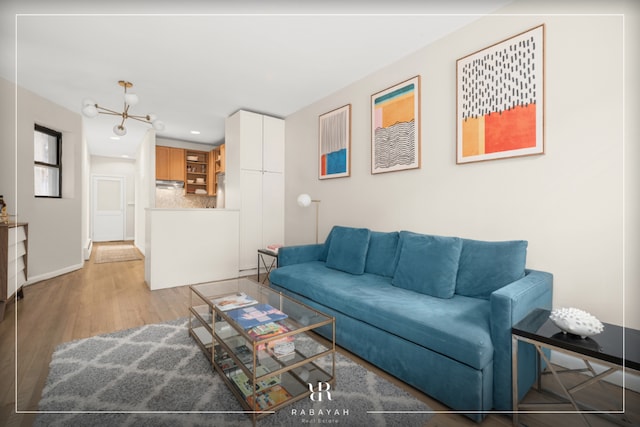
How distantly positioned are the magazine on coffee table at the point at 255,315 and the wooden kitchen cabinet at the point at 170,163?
18.2 feet

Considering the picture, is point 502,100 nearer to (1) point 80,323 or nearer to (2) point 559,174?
(2) point 559,174

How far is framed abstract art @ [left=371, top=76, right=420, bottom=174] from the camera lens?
2.82m

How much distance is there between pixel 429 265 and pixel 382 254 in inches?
24.3

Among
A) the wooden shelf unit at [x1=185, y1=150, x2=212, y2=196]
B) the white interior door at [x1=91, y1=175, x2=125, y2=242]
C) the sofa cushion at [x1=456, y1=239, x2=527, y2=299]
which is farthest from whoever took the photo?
the white interior door at [x1=91, y1=175, x2=125, y2=242]

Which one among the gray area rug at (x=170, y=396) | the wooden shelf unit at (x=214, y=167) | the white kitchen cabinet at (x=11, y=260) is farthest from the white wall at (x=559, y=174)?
the wooden shelf unit at (x=214, y=167)

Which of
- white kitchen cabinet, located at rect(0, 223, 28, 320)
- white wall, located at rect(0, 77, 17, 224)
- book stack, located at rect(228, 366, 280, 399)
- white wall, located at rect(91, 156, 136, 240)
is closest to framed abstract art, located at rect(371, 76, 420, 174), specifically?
book stack, located at rect(228, 366, 280, 399)

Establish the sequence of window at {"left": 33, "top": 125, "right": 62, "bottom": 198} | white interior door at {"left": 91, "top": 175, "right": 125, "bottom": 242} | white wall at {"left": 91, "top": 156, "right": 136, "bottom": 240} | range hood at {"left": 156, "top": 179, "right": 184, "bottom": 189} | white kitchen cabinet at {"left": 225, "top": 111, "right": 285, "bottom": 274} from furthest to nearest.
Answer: white wall at {"left": 91, "top": 156, "right": 136, "bottom": 240} < white interior door at {"left": 91, "top": 175, "right": 125, "bottom": 242} < range hood at {"left": 156, "top": 179, "right": 184, "bottom": 189} < white kitchen cabinet at {"left": 225, "top": 111, "right": 285, "bottom": 274} < window at {"left": 33, "top": 125, "right": 62, "bottom": 198}

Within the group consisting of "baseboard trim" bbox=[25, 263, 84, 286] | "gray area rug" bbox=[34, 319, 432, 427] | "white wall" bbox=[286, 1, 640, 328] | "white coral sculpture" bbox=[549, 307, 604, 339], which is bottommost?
"gray area rug" bbox=[34, 319, 432, 427]

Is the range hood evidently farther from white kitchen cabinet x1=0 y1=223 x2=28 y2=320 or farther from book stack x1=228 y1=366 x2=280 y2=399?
book stack x1=228 y1=366 x2=280 y2=399

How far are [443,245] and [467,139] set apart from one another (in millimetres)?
944

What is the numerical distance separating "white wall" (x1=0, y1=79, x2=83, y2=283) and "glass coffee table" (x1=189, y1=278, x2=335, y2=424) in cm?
295

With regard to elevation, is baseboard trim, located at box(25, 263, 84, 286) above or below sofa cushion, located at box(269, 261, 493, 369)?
below

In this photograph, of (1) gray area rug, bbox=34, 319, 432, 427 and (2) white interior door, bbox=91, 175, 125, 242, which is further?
(2) white interior door, bbox=91, 175, 125, 242

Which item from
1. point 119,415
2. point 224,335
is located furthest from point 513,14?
point 119,415
